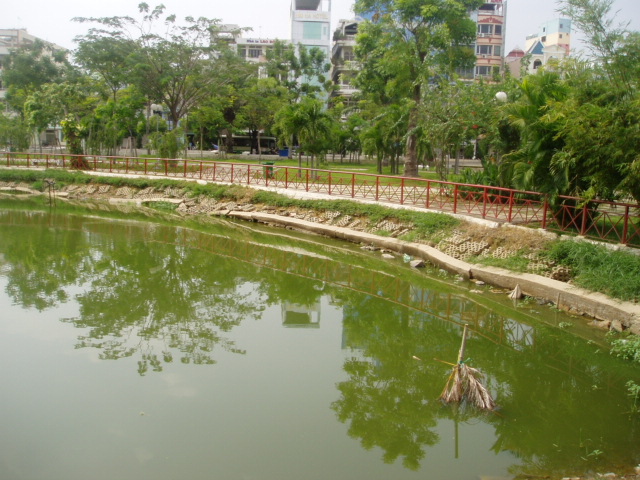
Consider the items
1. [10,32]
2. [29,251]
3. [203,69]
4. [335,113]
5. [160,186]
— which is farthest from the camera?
[10,32]

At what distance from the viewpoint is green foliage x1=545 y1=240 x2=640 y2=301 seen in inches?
→ 379

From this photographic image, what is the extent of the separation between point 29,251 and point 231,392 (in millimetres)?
10346

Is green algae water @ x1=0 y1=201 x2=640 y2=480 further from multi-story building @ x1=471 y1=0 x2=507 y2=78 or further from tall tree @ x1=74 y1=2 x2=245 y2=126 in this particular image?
multi-story building @ x1=471 y1=0 x2=507 y2=78

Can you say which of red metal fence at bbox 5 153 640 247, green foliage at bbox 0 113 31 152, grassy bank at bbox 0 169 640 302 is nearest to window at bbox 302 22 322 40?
green foliage at bbox 0 113 31 152

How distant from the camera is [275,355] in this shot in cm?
841

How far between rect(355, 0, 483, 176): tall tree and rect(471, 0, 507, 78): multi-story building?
83.7 ft

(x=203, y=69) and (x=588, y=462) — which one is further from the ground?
(x=203, y=69)

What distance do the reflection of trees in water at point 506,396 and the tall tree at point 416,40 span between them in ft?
47.5

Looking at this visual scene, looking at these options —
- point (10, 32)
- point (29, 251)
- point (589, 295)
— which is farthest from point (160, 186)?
point (10, 32)

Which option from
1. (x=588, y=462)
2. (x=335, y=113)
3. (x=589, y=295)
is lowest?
(x=588, y=462)

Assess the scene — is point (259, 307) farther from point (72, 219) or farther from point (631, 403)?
point (72, 219)

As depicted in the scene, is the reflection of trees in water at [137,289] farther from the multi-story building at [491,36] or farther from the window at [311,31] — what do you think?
the window at [311,31]

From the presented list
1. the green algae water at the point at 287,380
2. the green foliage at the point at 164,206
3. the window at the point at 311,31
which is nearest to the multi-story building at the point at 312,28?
the window at the point at 311,31

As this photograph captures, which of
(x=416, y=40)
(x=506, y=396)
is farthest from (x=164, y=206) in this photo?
(x=506, y=396)
